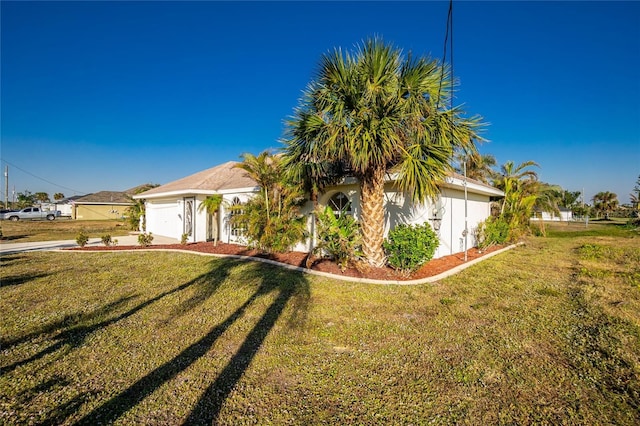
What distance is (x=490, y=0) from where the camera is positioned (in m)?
10.3

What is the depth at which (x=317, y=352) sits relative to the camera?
4.50 metres

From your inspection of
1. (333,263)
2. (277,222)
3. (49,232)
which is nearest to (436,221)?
(333,263)

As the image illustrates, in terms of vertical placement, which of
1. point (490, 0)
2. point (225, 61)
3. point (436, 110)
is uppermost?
point (225, 61)

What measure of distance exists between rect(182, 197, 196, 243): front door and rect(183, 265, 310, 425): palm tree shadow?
848 cm

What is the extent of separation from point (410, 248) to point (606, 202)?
67.4m

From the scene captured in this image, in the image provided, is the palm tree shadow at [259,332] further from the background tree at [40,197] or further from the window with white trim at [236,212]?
the background tree at [40,197]

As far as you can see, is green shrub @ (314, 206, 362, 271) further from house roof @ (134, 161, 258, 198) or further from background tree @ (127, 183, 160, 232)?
background tree @ (127, 183, 160, 232)

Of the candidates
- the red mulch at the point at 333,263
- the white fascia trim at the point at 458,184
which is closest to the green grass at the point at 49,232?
the red mulch at the point at 333,263

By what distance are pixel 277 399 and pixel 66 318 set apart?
5.02 m

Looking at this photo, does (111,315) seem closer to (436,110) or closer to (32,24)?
(436,110)

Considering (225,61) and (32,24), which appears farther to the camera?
(225,61)

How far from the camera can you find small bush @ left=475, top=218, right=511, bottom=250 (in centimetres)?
1463

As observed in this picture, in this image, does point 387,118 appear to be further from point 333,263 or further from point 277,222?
point 277,222

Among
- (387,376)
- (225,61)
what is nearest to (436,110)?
(387,376)
